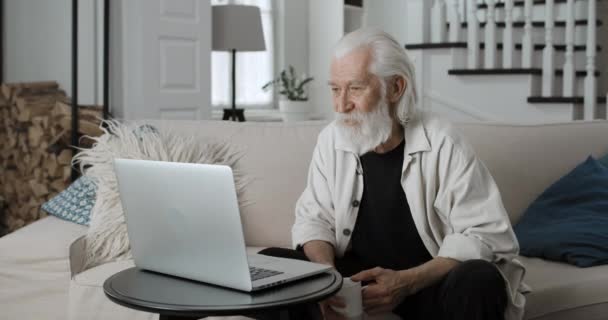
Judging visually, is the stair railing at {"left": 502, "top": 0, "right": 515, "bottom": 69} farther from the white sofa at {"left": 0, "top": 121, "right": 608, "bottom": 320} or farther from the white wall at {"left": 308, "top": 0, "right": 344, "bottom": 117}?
the white sofa at {"left": 0, "top": 121, "right": 608, "bottom": 320}

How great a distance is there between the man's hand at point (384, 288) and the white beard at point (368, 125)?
391 mm

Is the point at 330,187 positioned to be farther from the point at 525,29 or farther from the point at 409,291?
the point at 525,29

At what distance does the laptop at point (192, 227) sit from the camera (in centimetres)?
153

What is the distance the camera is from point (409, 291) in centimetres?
190

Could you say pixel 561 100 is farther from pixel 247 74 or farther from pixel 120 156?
pixel 120 156

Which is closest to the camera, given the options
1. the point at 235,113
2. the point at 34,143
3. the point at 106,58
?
the point at 34,143

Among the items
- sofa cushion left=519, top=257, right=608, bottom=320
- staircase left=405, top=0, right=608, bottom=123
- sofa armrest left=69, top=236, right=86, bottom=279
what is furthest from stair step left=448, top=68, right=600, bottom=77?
sofa armrest left=69, top=236, right=86, bottom=279

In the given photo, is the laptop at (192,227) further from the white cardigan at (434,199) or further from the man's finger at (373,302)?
the white cardigan at (434,199)

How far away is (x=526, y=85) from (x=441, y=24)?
2.15 feet

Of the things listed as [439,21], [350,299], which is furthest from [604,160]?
[439,21]

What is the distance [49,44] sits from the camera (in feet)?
15.5

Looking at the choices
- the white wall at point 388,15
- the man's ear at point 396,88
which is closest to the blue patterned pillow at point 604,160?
the man's ear at point 396,88

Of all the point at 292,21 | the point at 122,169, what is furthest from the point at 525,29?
the point at 122,169

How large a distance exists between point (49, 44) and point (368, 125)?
311cm
